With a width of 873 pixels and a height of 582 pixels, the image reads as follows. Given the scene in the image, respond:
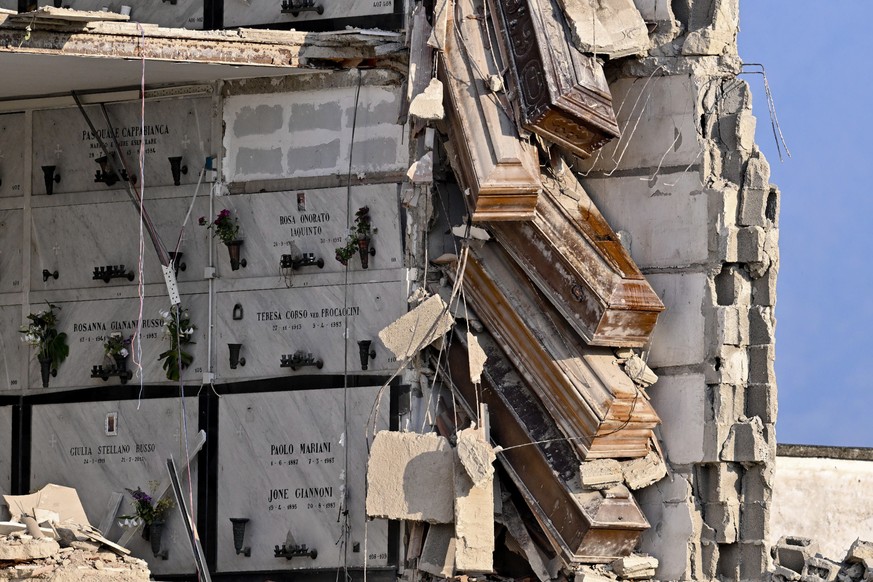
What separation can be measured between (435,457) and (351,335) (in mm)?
1551

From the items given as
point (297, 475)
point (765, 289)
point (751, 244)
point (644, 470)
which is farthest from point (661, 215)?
point (297, 475)

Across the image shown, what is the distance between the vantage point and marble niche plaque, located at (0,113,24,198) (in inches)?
701

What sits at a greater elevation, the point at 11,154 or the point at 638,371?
the point at 11,154

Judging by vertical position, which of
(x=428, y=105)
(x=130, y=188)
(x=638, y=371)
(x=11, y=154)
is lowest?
(x=638, y=371)

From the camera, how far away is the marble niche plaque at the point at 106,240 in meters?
17.1

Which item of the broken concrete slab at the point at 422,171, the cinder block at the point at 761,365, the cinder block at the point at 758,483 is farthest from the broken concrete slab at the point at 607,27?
the cinder block at the point at 758,483

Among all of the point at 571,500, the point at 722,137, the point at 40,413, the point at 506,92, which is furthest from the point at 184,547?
the point at 722,137

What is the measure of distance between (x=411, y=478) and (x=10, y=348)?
4519mm

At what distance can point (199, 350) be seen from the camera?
55.6 feet

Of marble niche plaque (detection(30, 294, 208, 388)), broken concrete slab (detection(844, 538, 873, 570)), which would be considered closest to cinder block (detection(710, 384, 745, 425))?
broken concrete slab (detection(844, 538, 873, 570))

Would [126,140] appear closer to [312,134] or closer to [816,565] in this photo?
[312,134]

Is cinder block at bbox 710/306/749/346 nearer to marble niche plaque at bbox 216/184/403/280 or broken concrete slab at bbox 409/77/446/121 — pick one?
marble niche plaque at bbox 216/184/403/280

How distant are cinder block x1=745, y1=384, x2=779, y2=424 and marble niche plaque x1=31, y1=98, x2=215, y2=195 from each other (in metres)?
5.36

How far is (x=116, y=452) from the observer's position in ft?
56.1
